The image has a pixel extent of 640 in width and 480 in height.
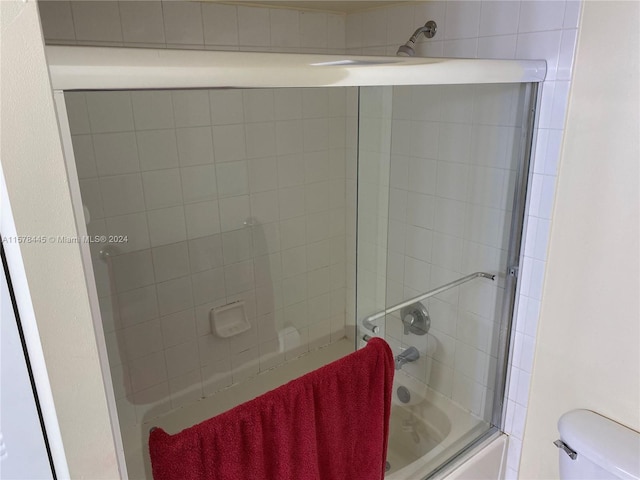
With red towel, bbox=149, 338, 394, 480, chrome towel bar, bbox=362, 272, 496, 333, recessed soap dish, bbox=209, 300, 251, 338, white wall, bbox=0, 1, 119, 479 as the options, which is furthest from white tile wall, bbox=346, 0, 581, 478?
white wall, bbox=0, 1, 119, 479

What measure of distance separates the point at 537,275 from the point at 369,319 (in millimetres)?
510

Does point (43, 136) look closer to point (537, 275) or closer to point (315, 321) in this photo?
point (537, 275)

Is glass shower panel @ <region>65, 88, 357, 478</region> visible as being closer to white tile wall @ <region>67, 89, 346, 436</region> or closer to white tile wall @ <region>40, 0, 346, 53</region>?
white tile wall @ <region>67, 89, 346, 436</region>

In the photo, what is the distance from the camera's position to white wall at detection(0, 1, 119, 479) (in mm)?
522

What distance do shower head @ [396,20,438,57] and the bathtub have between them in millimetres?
897

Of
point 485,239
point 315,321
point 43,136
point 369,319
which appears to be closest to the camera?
point 43,136

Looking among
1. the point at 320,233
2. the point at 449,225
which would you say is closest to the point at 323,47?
the point at 320,233

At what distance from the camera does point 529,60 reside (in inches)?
48.3

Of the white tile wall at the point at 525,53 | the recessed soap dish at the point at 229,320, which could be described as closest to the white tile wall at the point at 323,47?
the white tile wall at the point at 525,53

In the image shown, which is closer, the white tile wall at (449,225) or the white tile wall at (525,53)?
the white tile wall at (525,53)

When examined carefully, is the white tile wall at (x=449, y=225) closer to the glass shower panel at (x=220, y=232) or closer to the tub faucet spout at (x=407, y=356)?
the tub faucet spout at (x=407, y=356)

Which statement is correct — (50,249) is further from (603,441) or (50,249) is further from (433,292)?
(603,441)

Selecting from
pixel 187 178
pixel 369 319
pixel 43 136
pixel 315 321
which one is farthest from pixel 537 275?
pixel 43 136

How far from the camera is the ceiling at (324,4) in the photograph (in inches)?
60.7
